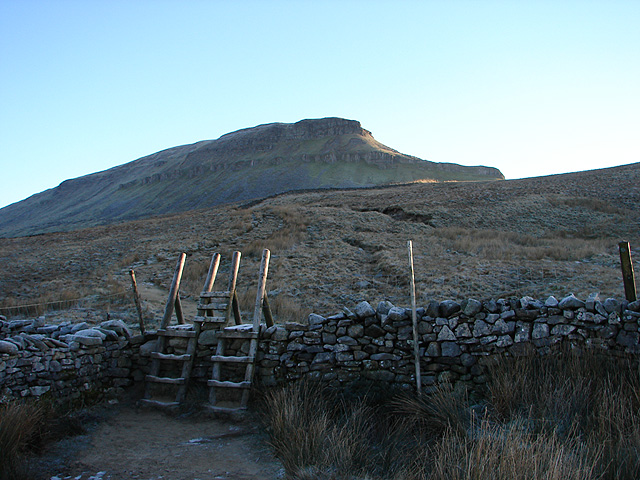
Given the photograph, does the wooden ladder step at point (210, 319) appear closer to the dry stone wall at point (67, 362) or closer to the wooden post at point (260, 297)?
the wooden post at point (260, 297)

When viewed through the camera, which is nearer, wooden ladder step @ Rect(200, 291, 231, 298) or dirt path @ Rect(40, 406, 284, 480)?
dirt path @ Rect(40, 406, 284, 480)

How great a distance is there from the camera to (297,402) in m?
6.09

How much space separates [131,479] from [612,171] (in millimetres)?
43402

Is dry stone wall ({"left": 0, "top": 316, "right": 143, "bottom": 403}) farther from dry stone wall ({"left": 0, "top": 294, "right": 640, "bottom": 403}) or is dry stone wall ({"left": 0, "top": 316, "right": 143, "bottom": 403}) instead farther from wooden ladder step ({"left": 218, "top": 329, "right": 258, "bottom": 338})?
wooden ladder step ({"left": 218, "top": 329, "right": 258, "bottom": 338})

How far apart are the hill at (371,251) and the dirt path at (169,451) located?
4679mm

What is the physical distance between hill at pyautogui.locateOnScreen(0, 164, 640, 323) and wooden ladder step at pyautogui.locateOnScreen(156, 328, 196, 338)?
146 inches

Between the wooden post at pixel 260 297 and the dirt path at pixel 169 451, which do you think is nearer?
the dirt path at pixel 169 451

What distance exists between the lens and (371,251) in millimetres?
18812

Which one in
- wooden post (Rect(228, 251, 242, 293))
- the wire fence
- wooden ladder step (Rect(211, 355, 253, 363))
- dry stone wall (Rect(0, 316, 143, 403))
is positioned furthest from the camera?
the wire fence

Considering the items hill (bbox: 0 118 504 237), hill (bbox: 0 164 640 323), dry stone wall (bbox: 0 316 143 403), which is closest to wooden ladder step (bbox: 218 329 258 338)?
dry stone wall (bbox: 0 316 143 403)

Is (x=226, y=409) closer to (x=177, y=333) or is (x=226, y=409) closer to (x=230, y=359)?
(x=230, y=359)

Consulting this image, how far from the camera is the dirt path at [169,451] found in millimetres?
5188

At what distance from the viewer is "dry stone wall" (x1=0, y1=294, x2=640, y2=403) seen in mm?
6465

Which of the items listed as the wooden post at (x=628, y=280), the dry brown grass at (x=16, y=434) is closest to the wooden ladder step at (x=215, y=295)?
the dry brown grass at (x=16, y=434)
